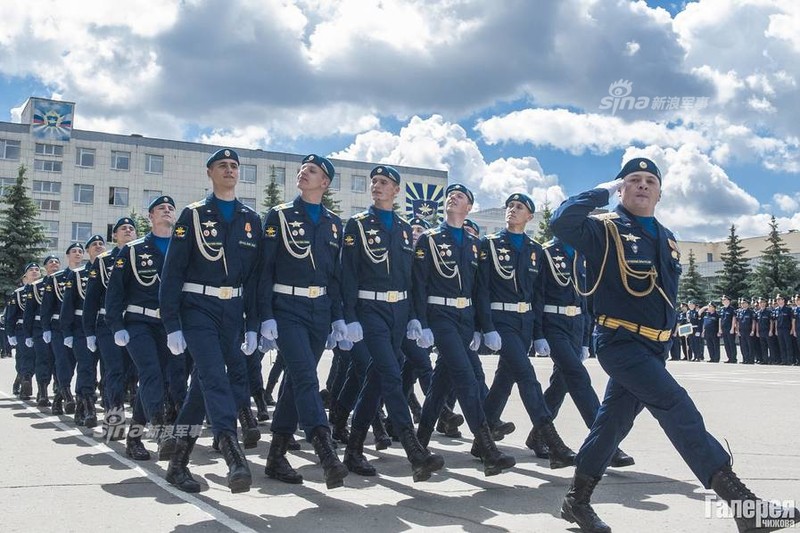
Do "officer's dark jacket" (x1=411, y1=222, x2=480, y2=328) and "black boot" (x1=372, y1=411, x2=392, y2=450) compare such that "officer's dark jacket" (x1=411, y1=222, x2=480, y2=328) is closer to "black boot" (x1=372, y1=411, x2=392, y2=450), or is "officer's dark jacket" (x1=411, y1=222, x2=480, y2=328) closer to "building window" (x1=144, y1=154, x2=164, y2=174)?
"black boot" (x1=372, y1=411, x2=392, y2=450)

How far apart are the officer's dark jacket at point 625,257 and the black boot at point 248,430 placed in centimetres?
391

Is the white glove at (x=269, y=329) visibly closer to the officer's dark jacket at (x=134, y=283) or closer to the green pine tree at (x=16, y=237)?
the officer's dark jacket at (x=134, y=283)

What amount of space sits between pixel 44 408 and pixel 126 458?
16.6 ft

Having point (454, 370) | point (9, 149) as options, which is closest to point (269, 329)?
point (454, 370)

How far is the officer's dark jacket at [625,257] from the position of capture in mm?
4523

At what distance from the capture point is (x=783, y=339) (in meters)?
23.5

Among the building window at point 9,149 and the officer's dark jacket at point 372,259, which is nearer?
the officer's dark jacket at point 372,259

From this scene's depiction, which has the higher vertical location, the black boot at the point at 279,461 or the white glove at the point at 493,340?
the white glove at the point at 493,340

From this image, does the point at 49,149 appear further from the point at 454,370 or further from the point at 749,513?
the point at 749,513

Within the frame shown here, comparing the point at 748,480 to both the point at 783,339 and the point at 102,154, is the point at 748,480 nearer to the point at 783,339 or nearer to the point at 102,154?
the point at 783,339

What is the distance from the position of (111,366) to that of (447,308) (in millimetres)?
4005

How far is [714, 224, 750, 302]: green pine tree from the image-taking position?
47250 millimetres

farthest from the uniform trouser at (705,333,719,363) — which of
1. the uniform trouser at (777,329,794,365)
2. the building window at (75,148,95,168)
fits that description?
the building window at (75,148,95,168)

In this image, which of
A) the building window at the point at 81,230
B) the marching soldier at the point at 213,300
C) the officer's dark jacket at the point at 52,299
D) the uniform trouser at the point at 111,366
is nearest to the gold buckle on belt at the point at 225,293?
the marching soldier at the point at 213,300
